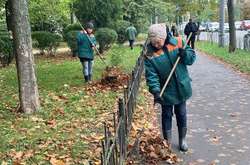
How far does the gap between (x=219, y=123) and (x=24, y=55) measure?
3.84 metres

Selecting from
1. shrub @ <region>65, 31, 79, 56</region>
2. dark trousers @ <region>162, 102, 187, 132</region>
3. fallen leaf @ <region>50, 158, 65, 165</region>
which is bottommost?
fallen leaf @ <region>50, 158, 65, 165</region>

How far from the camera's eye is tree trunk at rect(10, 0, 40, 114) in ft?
31.5

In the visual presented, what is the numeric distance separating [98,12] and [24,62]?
70.2ft

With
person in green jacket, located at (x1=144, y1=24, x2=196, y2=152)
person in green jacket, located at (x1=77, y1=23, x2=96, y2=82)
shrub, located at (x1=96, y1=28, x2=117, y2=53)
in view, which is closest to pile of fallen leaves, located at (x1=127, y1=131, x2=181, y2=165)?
person in green jacket, located at (x1=144, y1=24, x2=196, y2=152)

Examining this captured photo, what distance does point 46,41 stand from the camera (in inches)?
1103

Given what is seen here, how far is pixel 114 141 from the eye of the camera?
4.74 metres

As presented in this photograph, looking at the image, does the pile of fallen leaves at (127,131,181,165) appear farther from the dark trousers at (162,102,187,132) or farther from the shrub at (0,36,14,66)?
the shrub at (0,36,14,66)

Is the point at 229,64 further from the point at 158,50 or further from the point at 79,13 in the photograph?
the point at 158,50

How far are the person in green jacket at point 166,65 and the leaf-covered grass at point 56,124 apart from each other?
125cm

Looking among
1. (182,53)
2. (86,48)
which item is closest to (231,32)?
(86,48)

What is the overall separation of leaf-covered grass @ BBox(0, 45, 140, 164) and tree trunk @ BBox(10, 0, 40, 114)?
272 mm

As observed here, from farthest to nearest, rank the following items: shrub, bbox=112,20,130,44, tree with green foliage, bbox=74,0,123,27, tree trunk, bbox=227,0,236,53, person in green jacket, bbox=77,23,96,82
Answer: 1. shrub, bbox=112,20,130,44
2. tree with green foliage, bbox=74,0,123,27
3. tree trunk, bbox=227,0,236,53
4. person in green jacket, bbox=77,23,96,82

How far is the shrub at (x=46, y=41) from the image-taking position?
27.8 metres

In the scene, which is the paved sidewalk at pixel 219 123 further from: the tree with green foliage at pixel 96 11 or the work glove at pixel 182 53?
the tree with green foliage at pixel 96 11
